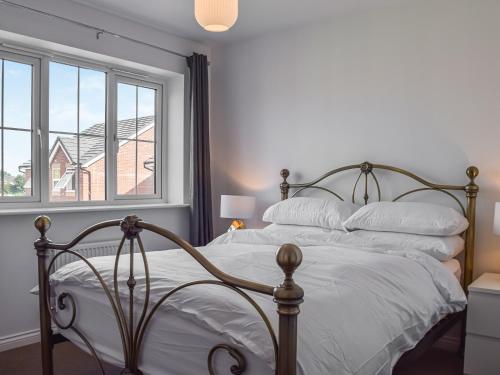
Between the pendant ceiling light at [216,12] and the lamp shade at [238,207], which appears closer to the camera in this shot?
the pendant ceiling light at [216,12]

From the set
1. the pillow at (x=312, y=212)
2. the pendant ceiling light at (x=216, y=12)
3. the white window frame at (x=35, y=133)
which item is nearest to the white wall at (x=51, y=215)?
the white window frame at (x=35, y=133)

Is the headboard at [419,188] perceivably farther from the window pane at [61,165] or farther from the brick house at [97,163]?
the window pane at [61,165]

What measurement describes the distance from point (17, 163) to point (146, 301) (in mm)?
2102

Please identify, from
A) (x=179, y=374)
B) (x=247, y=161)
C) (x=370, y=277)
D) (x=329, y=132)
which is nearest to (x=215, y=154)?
(x=247, y=161)

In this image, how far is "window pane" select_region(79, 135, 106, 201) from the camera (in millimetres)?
3764

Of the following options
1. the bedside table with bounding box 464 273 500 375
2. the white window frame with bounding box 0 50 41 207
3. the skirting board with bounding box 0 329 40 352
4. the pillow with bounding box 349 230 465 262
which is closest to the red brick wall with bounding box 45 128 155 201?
the white window frame with bounding box 0 50 41 207

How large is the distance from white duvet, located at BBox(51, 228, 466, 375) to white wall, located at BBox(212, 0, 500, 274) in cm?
104

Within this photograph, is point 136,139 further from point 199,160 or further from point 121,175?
point 199,160

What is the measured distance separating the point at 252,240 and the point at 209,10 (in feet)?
5.13

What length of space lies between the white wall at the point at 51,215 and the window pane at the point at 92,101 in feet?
0.90

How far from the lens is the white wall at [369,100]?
3117mm

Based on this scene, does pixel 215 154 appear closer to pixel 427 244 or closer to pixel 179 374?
pixel 427 244

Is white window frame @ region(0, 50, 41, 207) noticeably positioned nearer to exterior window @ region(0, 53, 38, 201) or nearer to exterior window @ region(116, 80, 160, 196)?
exterior window @ region(0, 53, 38, 201)

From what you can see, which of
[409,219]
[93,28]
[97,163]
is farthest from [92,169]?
[409,219]
